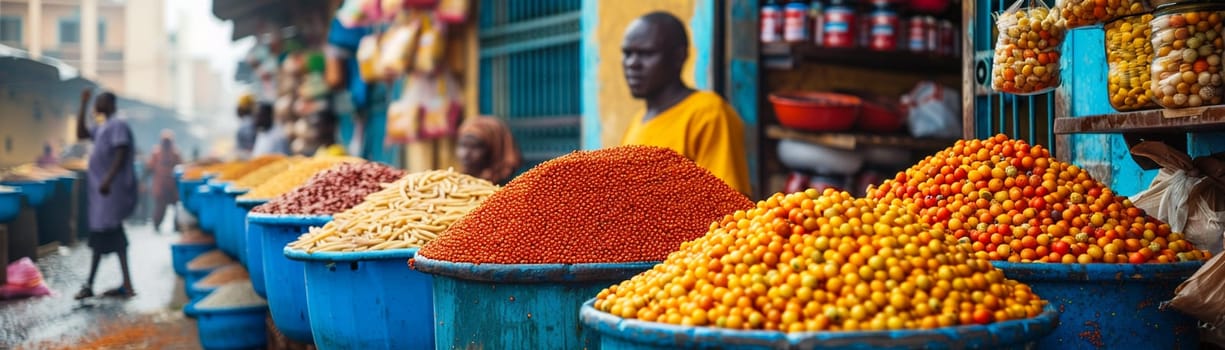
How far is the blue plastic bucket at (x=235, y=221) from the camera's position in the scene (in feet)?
19.7

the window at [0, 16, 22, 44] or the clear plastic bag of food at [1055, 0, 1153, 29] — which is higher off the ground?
the window at [0, 16, 22, 44]

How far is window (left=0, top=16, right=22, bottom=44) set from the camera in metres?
29.6

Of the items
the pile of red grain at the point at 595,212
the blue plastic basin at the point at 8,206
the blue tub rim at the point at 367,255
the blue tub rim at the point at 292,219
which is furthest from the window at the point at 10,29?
the pile of red grain at the point at 595,212

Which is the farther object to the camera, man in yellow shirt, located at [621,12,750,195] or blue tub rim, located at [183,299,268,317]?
blue tub rim, located at [183,299,268,317]

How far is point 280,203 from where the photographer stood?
429 centimetres

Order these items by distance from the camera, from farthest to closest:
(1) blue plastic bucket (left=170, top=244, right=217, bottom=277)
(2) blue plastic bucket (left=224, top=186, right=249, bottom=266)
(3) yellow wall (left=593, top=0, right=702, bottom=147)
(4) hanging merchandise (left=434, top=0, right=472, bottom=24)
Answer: (4) hanging merchandise (left=434, top=0, right=472, bottom=24), (1) blue plastic bucket (left=170, top=244, right=217, bottom=277), (3) yellow wall (left=593, top=0, right=702, bottom=147), (2) blue plastic bucket (left=224, top=186, right=249, bottom=266)

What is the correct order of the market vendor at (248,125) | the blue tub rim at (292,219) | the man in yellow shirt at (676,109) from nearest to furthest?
the blue tub rim at (292,219) → the man in yellow shirt at (676,109) → the market vendor at (248,125)

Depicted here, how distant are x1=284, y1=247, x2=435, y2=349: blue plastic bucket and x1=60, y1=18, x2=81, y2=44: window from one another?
137ft

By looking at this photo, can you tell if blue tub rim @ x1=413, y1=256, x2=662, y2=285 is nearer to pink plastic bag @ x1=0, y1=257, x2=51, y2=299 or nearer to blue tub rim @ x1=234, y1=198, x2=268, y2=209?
blue tub rim @ x1=234, y1=198, x2=268, y2=209

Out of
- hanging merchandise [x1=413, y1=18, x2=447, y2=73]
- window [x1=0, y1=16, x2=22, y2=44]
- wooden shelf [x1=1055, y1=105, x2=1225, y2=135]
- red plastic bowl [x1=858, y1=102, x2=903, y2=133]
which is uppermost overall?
window [x1=0, y1=16, x2=22, y2=44]

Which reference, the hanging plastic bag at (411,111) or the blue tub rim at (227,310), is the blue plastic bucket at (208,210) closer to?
the hanging plastic bag at (411,111)

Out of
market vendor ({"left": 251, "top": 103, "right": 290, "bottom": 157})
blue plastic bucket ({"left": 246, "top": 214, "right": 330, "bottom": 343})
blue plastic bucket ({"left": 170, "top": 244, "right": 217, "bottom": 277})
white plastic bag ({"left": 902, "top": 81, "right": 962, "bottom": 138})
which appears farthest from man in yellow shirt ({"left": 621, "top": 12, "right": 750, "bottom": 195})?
market vendor ({"left": 251, "top": 103, "right": 290, "bottom": 157})

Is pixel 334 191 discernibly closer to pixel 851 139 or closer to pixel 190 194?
pixel 851 139

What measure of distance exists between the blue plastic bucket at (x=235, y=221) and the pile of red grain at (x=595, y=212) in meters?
3.42
